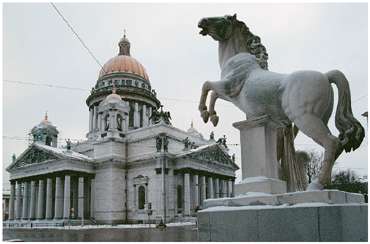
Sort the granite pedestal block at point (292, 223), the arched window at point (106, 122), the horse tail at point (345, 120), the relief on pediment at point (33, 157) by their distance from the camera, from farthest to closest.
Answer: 1. the arched window at point (106, 122)
2. the relief on pediment at point (33, 157)
3. the horse tail at point (345, 120)
4. the granite pedestal block at point (292, 223)

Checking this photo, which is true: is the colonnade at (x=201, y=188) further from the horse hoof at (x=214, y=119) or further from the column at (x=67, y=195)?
the horse hoof at (x=214, y=119)

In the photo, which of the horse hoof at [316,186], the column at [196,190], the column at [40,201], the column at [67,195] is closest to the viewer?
the horse hoof at [316,186]

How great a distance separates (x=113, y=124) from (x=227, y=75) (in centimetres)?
5187

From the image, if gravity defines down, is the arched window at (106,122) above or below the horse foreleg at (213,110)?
above

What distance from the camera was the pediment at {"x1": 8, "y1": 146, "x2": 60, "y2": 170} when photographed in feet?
185

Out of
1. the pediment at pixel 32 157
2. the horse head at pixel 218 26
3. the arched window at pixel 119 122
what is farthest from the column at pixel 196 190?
the horse head at pixel 218 26

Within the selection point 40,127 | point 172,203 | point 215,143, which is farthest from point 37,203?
point 215,143

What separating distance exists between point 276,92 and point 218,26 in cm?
167

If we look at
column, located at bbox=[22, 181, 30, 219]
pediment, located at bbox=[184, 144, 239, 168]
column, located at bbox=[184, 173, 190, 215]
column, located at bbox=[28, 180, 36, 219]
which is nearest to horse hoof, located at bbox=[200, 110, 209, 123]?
pediment, located at bbox=[184, 144, 239, 168]

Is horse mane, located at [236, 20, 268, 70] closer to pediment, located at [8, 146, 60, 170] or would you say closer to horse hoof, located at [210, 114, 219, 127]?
horse hoof, located at [210, 114, 219, 127]

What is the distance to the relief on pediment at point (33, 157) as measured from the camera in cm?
5665

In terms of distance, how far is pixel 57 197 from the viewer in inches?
2121

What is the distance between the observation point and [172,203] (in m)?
51.8

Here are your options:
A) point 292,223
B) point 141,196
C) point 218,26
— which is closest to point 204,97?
point 218,26
